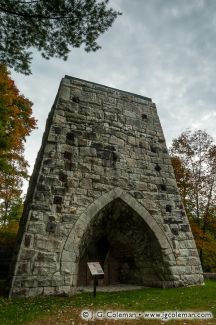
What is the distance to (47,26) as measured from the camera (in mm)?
6273

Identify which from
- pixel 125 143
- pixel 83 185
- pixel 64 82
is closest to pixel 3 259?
pixel 83 185

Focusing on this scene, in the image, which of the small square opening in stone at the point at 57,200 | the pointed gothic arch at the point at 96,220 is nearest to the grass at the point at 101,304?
the pointed gothic arch at the point at 96,220

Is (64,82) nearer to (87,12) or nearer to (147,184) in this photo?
(87,12)

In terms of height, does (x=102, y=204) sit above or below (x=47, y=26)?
below

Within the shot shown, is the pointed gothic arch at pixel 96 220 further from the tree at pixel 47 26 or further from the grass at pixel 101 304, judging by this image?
the tree at pixel 47 26

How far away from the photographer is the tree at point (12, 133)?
33.0ft

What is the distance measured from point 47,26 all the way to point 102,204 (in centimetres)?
433

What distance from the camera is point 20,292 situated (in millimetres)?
5793

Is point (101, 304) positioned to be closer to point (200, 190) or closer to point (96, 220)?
point (96, 220)

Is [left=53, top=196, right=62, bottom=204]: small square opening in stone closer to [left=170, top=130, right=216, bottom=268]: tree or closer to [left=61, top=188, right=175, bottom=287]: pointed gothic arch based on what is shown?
[left=61, top=188, right=175, bottom=287]: pointed gothic arch

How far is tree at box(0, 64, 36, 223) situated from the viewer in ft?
33.0

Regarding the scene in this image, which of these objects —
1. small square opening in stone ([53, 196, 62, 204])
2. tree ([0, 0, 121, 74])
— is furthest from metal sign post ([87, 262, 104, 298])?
tree ([0, 0, 121, 74])

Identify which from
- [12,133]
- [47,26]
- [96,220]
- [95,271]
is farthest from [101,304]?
[12,133]

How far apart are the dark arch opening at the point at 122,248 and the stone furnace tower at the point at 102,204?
0.10 feet
